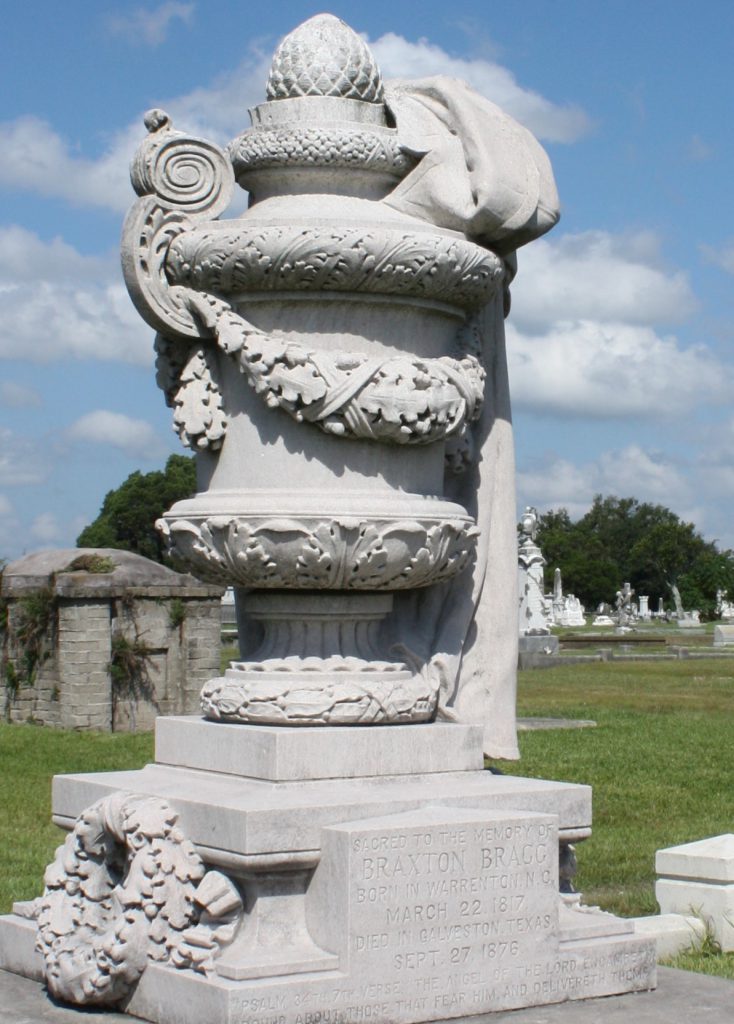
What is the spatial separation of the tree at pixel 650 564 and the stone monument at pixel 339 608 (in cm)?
7753

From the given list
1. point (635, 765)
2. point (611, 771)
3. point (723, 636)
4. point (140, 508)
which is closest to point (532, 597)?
point (723, 636)

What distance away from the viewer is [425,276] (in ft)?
17.6

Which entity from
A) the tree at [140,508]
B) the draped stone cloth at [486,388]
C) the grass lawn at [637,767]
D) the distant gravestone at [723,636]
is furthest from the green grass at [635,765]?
the tree at [140,508]

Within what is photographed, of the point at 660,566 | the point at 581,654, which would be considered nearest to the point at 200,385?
the point at 581,654

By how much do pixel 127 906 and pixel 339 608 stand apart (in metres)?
1.26

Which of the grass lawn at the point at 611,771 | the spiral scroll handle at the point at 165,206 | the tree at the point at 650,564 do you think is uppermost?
the tree at the point at 650,564

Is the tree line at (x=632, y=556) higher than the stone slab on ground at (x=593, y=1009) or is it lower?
higher

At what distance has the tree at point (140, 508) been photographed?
6334 centimetres

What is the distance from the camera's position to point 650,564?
89.8m

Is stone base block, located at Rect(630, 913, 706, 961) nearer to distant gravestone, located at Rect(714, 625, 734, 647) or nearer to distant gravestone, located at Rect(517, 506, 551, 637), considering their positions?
distant gravestone, located at Rect(517, 506, 551, 637)

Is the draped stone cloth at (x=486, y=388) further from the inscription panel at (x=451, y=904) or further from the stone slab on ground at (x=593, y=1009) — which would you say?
the stone slab on ground at (x=593, y=1009)

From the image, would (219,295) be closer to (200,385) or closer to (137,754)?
(200,385)

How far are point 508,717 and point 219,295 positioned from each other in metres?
1.95

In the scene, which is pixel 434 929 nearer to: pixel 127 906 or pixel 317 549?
pixel 127 906
